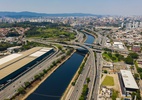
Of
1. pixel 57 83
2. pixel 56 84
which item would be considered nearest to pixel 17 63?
pixel 57 83

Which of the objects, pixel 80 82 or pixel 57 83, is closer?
pixel 80 82

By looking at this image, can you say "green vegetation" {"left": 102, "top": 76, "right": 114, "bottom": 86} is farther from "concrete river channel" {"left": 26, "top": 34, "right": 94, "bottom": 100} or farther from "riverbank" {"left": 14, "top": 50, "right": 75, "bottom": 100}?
"riverbank" {"left": 14, "top": 50, "right": 75, "bottom": 100}

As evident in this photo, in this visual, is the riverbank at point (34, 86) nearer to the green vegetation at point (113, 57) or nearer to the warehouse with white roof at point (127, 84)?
the warehouse with white roof at point (127, 84)

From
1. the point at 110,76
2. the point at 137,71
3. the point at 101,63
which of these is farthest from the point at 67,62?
the point at 137,71

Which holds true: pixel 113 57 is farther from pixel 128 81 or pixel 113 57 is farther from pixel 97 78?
pixel 128 81

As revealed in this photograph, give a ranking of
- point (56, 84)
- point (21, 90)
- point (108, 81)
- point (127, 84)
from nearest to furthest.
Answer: point (21, 90), point (127, 84), point (56, 84), point (108, 81)

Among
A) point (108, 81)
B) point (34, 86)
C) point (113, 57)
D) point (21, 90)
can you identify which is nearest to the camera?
point (21, 90)
